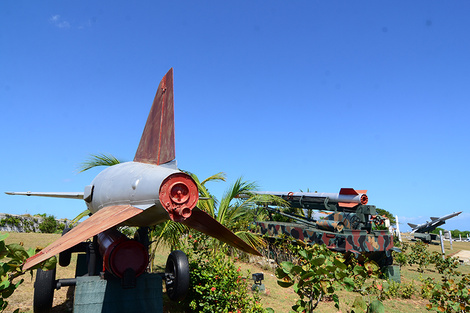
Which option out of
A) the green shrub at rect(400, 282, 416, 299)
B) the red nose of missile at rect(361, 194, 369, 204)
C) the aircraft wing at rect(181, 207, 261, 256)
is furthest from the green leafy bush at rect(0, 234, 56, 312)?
the red nose of missile at rect(361, 194, 369, 204)

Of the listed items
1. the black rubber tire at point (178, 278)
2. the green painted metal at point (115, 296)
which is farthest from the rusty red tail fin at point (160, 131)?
the green painted metal at point (115, 296)

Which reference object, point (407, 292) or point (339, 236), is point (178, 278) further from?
point (407, 292)

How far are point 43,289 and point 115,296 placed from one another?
1.32 metres

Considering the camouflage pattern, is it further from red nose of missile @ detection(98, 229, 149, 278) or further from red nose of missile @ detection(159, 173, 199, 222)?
red nose of missile @ detection(159, 173, 199, 222)

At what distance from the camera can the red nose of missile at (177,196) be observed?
2.89m

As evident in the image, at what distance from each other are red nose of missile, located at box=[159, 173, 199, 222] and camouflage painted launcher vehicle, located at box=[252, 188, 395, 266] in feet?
26.9

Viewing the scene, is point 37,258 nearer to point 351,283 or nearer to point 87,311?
point 87,311

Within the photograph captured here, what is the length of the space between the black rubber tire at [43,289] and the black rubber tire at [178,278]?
5.87 feet

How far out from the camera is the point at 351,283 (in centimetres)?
269

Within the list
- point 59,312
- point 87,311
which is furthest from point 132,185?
point 59,312

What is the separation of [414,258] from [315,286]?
13.6m

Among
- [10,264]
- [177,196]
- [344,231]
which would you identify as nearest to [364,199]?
[344,231]

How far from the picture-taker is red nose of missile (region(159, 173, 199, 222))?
2.89 m

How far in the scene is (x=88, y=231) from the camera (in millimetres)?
2857
